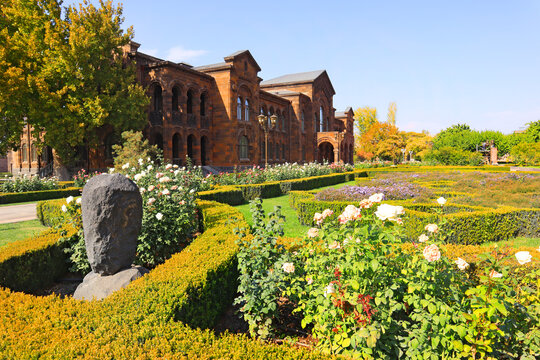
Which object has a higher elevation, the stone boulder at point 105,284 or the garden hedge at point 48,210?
the garden hedge at point 48,210

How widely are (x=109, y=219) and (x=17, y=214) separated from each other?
1035cm

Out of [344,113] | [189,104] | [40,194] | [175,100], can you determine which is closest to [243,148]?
[189,104]

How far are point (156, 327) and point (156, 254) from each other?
123 inches

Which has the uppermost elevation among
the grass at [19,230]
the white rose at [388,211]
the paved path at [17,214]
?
the white rose at [388,211]

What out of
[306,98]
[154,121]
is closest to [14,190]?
[154,121]

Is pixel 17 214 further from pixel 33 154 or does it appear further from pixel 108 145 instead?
pixel 33 154

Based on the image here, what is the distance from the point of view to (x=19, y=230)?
893 centimetres

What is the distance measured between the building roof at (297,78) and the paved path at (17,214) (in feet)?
106

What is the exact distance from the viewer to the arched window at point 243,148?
26939 mm

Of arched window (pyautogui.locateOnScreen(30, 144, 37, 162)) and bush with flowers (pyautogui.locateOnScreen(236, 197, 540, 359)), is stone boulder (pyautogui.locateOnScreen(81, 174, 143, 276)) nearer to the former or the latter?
bush with flowers (pyautogui.locateOnScreen(236, 197, 540, 359))

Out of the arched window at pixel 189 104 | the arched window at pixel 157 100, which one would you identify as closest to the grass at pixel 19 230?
the arched window at pixel 157 100

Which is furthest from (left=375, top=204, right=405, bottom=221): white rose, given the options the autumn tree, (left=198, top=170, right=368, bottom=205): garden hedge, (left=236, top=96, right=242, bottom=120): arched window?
(left=236, top=96, right=242, bottom=120): arched window

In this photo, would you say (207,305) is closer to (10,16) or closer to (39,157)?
(10,16)

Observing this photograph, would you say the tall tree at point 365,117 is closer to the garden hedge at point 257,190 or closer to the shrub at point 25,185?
the garden hedge at point 257,190
